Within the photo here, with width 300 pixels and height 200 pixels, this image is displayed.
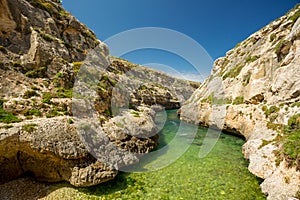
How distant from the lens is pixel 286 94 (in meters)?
15.4

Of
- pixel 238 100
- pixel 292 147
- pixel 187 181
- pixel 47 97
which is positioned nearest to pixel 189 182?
pixel 187 181

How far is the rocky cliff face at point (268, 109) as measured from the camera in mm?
9078

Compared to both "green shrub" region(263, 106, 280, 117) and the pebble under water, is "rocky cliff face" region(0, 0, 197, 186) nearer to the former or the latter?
the pebble under water

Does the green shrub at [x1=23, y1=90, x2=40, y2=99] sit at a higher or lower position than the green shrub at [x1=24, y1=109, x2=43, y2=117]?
higher

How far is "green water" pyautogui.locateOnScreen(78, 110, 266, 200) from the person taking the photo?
29.8ft

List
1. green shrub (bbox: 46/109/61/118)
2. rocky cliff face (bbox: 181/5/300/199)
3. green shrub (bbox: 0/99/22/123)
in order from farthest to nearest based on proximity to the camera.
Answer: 1. green shrub (bbox: 46/109/61/118)
2. green shrub (bbox: 0/99/22/123)
3. rocky cliff face (bbox: 181/5/300/199)

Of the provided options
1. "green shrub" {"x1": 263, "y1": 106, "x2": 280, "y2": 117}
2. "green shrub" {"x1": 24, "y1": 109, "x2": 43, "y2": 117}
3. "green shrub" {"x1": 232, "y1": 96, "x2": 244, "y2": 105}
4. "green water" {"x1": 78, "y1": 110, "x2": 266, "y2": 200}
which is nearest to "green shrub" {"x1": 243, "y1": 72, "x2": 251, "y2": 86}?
"green shrub" {"x1": 232, "y1": 96, "x2": 244, "y2": 105}

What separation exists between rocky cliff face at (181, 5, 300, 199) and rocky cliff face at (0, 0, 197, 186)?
9.38 meters

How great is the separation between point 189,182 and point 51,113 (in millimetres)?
11269

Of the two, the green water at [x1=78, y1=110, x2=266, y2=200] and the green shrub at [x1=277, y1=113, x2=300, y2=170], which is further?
the green water at [x1=78, y1=110, x2=266, y2=200]

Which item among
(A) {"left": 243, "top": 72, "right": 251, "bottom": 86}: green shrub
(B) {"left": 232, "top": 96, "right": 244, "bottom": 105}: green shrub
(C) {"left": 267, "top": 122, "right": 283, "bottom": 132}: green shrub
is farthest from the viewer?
(A) {"left": 243, "top": 72, "right": 251, "bottom": 86}: green shrub

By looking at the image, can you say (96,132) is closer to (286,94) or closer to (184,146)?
(184,146)

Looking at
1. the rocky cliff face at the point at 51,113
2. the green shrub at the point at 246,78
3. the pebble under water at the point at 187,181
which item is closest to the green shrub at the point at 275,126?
the pebble under water at the point at 187,181

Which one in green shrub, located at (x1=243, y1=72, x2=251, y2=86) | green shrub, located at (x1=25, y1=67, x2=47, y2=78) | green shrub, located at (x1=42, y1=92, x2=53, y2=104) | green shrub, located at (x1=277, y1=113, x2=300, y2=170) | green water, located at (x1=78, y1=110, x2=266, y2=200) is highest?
green shrub, located at (x1=243, y1=72, x2=251, y2=86)
